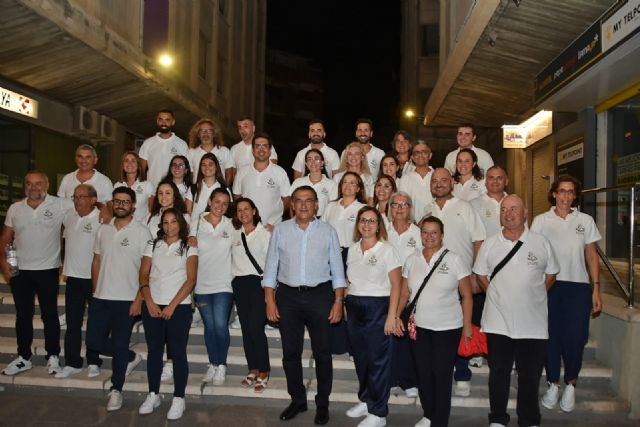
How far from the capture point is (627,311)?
590 centimetres

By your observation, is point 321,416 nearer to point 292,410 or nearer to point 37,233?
point 292,410

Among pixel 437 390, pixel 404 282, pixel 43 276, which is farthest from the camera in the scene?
pixel 43 276

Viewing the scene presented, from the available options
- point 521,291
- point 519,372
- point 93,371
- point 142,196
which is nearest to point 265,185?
point 142,196

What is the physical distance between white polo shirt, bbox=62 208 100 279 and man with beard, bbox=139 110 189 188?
1552mm

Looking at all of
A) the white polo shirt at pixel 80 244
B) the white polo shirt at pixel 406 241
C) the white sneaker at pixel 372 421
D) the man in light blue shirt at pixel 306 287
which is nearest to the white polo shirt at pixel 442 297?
the white polo shirt at pixel 406 241

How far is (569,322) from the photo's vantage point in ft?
18.5

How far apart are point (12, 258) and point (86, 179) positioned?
1303 mm

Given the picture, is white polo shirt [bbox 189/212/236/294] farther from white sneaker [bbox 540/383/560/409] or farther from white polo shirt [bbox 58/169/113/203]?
white sneaker [bbox 540/383/560/409]

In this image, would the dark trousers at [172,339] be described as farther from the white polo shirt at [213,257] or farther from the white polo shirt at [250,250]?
the white polo shirt at [250,250]

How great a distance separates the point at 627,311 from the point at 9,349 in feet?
23.4

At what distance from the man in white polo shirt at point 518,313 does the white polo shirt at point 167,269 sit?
2.93 metres

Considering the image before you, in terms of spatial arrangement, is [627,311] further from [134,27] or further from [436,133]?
[436,133]

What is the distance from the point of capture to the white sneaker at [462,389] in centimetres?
596

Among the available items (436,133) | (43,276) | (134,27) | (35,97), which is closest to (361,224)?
(43,276)
